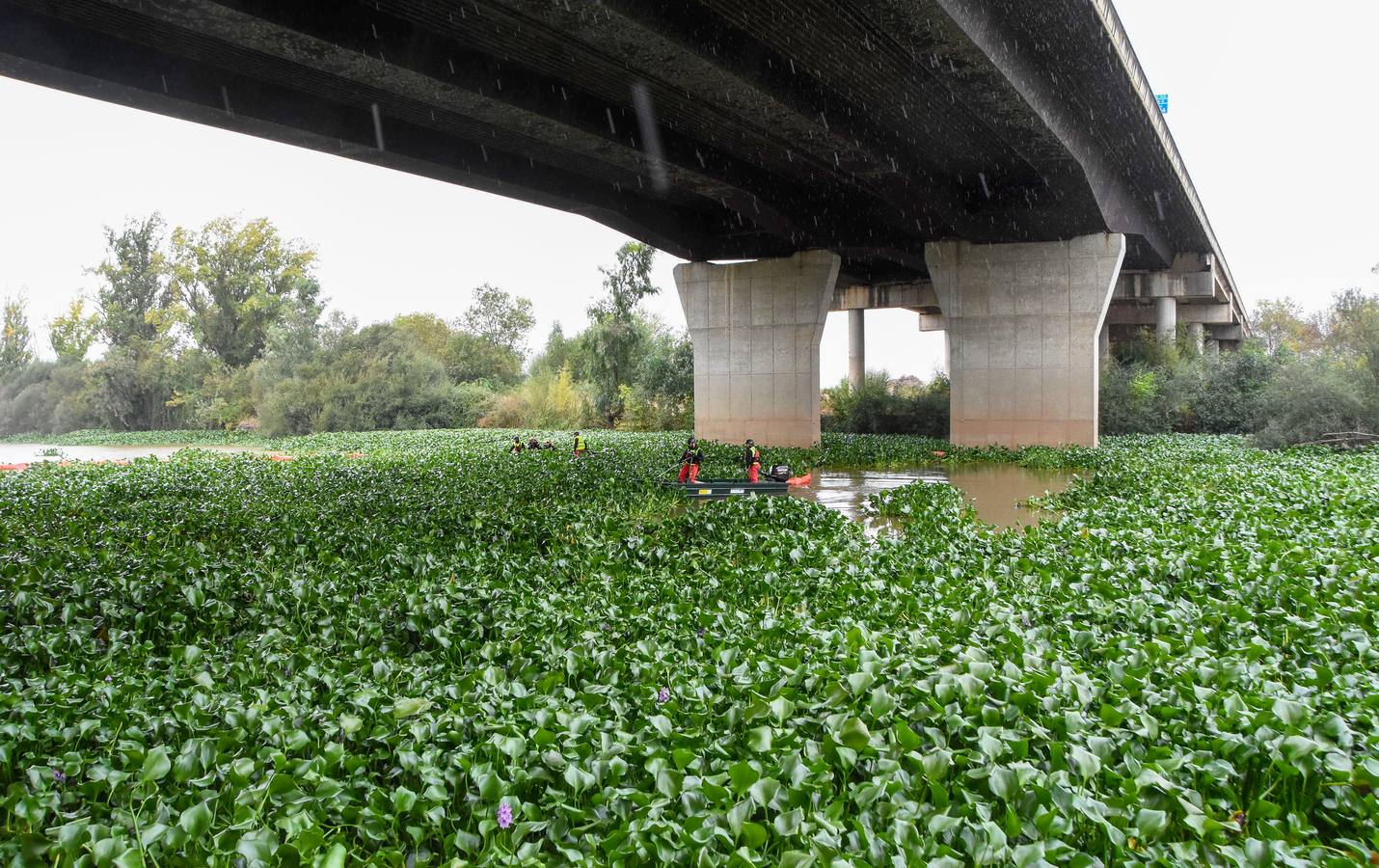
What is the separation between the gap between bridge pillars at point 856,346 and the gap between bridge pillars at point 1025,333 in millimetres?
26202

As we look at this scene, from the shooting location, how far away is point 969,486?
17547mm

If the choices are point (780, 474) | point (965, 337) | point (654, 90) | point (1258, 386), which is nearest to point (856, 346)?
point (1258, 386)

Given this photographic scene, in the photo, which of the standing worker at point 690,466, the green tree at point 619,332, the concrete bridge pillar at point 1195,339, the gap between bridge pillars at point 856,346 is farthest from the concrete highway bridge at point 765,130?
the gap between bridge pillars at point 856,346

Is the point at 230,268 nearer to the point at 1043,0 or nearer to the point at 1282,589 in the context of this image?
the point at 1043,0

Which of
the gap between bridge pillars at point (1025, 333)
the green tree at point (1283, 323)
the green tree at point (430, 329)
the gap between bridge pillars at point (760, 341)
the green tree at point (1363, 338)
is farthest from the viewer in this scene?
the green tree at point (1283, 323)

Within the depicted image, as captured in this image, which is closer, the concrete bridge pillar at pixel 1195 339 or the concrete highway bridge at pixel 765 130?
the concrete highway bridge at pixel 765 130

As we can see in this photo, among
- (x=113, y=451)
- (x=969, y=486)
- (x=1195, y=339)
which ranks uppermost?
(x=1195, y=339)

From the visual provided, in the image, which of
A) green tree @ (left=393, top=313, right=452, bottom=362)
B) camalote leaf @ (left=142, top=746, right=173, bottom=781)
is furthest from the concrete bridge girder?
green tree @ (left=393, top=313, right=452, bottom=362)

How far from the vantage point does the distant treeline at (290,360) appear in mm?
44125

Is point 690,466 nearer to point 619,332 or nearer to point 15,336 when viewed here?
point 619,332

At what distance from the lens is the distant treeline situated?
4412cm

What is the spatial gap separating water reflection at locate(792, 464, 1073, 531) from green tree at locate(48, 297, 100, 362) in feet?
195

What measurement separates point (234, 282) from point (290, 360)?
17.0m

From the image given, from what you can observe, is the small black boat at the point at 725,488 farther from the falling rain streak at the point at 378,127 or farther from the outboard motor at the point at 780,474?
the falling rain streak at the point at 378,127
